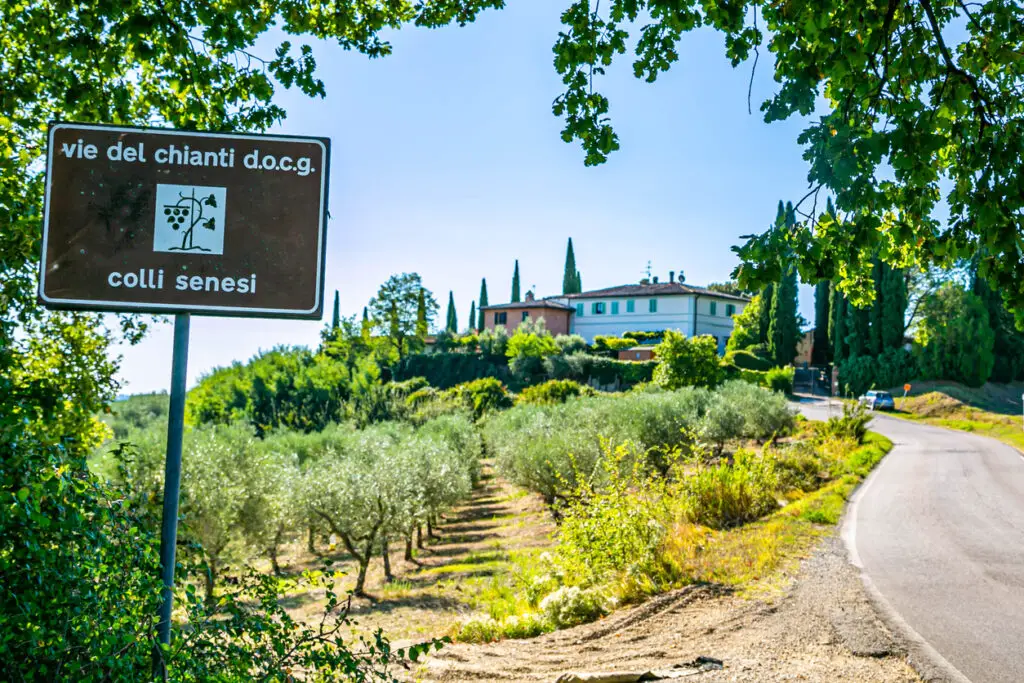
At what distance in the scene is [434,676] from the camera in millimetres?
5812

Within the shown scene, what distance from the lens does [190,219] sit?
279cm

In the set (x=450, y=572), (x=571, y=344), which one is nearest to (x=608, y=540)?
(x=450, y=572)

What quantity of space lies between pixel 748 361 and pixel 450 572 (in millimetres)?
41711

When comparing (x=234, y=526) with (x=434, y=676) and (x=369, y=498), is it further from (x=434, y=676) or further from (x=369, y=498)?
(x=434, y=676)

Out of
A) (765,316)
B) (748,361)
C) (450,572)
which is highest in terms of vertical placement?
(765,316)

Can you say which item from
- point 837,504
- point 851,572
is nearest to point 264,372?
point 837,504

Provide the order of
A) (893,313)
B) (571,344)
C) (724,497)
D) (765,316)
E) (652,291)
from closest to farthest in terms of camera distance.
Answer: (724,497)
(893,313)
(571,344)
(765,316)
(652,291)

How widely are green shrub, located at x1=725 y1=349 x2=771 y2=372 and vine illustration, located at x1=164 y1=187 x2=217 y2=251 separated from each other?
51193 mm

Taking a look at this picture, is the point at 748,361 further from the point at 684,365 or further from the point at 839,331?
the point at 684,365

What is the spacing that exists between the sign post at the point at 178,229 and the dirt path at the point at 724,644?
3.86 m

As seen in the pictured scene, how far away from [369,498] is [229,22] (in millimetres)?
11296

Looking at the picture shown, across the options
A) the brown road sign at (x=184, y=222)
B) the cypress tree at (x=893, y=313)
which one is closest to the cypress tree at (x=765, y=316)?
the cypress tree at (x=893, y=313)

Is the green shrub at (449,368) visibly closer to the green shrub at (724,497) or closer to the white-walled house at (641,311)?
the white-walled house at (641,311)

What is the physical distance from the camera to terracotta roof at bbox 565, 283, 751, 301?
63.7m
